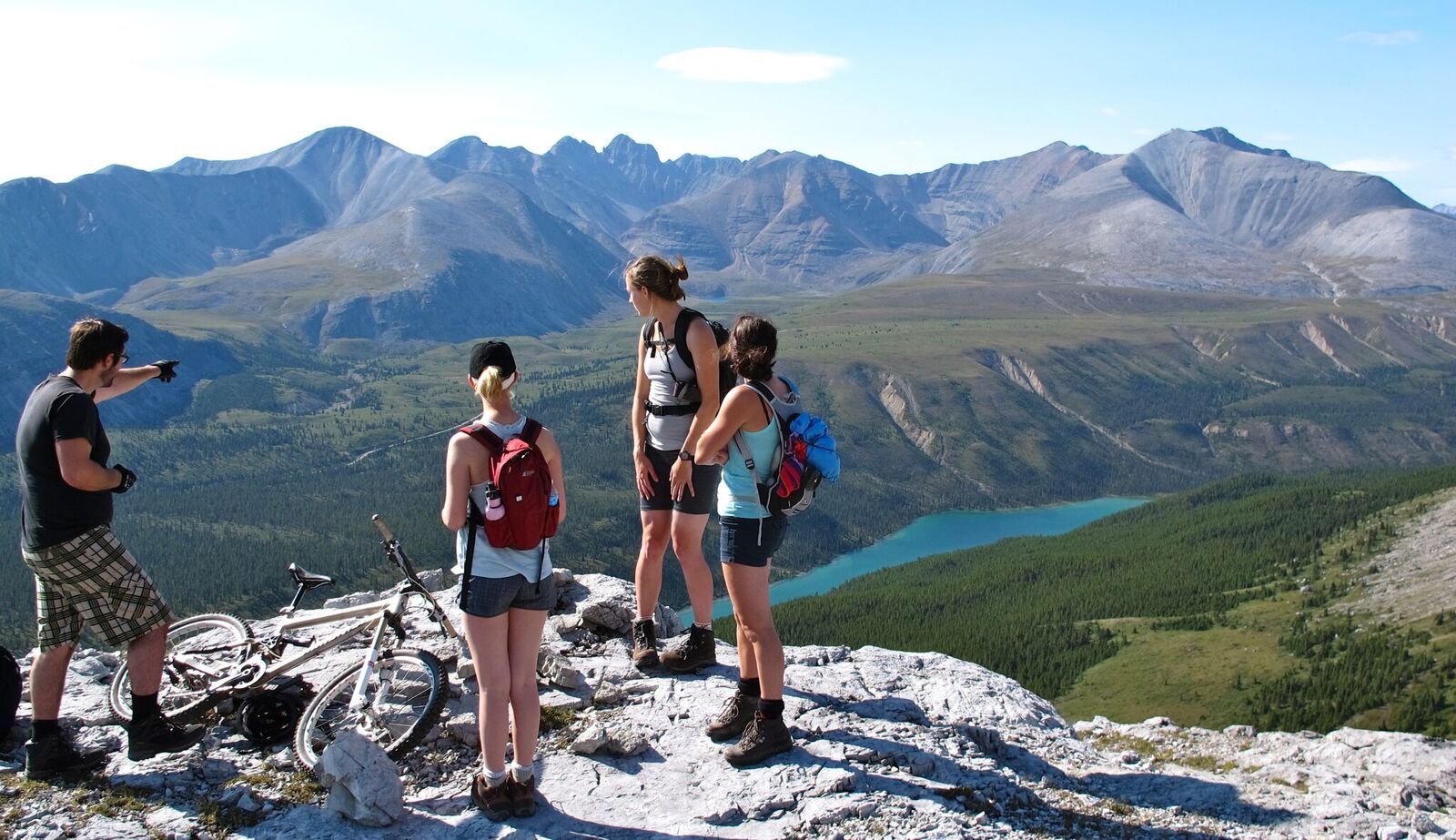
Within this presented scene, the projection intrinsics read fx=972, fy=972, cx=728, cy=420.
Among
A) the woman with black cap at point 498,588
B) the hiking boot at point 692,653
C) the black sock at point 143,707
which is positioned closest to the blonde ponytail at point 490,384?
the woman with black cap at point 498,588

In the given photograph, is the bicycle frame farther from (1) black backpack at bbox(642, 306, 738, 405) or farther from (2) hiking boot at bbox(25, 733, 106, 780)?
(1) black backpack at bbox(642, 306, 738, 405)

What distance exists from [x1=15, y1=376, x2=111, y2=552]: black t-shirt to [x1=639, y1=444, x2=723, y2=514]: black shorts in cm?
539

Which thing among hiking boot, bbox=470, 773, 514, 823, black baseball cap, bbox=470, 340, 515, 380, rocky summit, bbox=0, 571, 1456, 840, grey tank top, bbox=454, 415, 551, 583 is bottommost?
rocky summit, bbox=0, 571, 1456, 840

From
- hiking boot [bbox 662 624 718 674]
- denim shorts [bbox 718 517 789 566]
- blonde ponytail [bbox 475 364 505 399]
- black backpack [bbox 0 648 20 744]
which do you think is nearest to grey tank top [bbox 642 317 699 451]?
denim shorts [bbox 718 517 789 566]

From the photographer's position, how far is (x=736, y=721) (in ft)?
34.1

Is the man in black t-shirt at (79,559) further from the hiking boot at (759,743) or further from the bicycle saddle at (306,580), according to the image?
the hiking boot at (759,743)

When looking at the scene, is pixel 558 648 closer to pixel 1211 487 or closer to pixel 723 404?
pixel 723 404

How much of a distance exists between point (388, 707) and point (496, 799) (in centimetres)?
196

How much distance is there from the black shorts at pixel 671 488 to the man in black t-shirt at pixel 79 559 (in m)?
5.26

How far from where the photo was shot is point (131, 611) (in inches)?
392

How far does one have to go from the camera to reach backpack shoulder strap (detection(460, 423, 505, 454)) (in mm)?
8453

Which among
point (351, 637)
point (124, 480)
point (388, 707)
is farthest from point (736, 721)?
point (124, 480)

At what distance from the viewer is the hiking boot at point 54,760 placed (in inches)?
384

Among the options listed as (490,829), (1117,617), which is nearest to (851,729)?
(490,829)
